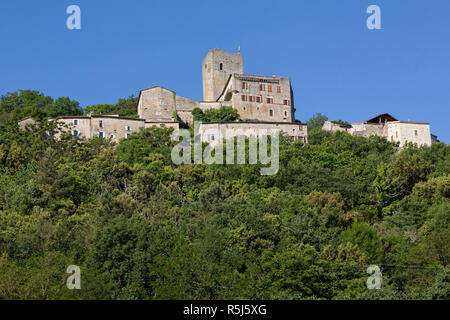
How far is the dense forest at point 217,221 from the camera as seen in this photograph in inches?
1396

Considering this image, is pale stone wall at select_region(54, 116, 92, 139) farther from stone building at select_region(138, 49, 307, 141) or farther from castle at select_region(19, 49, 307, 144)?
stone building at select_region(138, 49, 307, 141)

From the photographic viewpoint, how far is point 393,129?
75250 millimetres

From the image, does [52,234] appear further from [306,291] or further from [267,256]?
[306,291]

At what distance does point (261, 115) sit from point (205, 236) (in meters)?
38.8

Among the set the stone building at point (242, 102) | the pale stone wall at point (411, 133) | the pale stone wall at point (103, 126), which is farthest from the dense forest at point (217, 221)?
the stone building at point (242, 102)

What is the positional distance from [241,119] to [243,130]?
18.3 ft

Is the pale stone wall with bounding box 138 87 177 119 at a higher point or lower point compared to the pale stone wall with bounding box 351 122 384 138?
higher

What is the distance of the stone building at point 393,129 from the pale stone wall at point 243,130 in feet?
23.1

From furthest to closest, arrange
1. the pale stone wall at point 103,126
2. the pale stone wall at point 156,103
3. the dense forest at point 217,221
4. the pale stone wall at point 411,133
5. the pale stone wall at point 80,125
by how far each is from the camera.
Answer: the pale stone wall at point 156,103 → the pale stone wall at point 411,133 → the pale stone wall at point 103,126 → the pale stone wall at point 80,125 → the dense forest at point 217,221

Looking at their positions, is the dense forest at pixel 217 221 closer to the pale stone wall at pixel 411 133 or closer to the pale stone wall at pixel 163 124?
the pale stone wall at pixel 163 124

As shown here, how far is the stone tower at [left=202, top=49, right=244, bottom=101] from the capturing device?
287 feet

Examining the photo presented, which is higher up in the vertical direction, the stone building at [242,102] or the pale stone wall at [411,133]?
the stone building at [242,102]

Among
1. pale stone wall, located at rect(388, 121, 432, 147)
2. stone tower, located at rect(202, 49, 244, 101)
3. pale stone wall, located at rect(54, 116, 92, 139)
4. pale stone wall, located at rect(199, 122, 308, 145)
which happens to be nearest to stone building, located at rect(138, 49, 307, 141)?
pale stone wall, located at rect(199, 122, 308, 145)

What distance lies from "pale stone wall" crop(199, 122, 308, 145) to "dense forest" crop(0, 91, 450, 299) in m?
2.53
